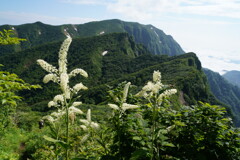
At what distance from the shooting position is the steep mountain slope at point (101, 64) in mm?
98625

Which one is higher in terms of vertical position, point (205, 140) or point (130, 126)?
point (130, 126)

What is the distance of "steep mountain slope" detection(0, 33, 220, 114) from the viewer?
98625 millimetres

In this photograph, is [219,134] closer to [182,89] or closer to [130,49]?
[182,89]

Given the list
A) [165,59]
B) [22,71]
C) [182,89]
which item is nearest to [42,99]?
[22,71]

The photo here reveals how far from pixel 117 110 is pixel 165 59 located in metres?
133

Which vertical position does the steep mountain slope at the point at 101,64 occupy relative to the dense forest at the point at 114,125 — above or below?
below

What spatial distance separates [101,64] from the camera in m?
141

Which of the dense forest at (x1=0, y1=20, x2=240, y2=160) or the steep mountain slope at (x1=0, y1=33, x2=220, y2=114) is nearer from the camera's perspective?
the dense forest at (x1=0, y1=20, x2=240, y2=160)

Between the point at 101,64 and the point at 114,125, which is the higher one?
the point at 114,125

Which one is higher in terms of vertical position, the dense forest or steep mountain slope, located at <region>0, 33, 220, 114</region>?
the dense forest

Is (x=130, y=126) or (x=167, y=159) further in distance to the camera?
(x=167, y=159)

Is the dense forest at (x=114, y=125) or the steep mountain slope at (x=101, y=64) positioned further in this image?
the steep mountain slope at (x=101, y=64)

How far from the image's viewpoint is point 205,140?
4.26 m

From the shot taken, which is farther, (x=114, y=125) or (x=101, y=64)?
(x=101, y=64)
